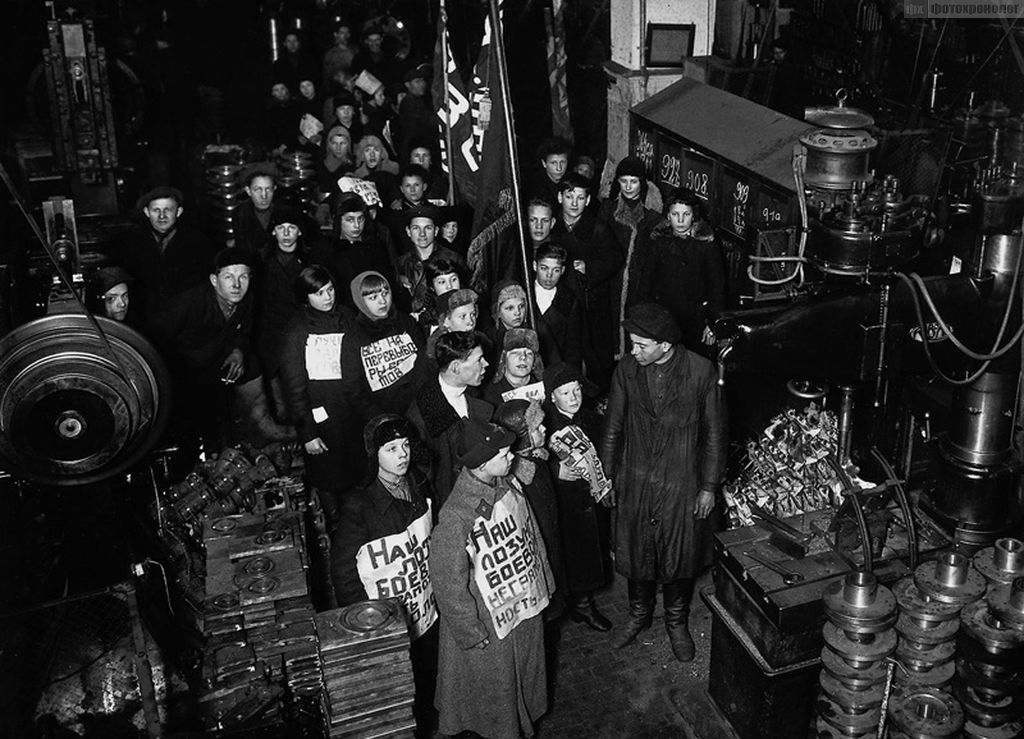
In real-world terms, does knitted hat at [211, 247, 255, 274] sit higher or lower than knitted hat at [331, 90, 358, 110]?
higher

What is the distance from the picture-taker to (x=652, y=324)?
19.0 ft

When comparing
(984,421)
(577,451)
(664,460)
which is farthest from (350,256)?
(984,421)

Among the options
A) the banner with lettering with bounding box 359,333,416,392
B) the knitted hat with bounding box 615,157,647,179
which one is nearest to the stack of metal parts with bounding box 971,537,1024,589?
the banner with lettering with bounding box 359,333,416,392

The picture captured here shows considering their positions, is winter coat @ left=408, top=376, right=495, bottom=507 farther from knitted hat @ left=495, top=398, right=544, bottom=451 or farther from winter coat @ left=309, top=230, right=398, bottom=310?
winter coat @ left=309, top=230, right=398, bottom=310

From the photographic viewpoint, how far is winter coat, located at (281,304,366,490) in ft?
22.5

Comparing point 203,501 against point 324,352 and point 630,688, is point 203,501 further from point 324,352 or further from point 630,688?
point 630,688

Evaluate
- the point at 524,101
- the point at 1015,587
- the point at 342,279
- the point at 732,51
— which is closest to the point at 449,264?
the point at 342,279

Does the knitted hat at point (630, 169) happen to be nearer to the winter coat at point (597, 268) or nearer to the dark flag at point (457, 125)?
the winter coat at point (597, 268)

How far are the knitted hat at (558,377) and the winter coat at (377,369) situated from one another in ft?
3.13

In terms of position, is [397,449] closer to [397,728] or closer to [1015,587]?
[397,728]

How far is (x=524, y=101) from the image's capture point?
50.3 feet

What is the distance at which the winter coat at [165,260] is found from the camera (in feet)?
27.2

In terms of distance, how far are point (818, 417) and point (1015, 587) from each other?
7.99 ft

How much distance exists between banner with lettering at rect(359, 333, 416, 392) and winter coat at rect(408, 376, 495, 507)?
3.04ft
